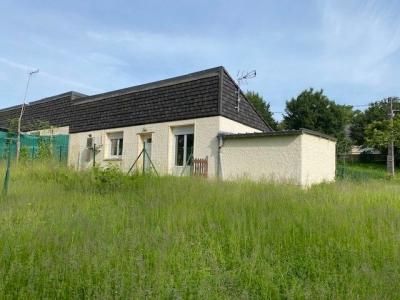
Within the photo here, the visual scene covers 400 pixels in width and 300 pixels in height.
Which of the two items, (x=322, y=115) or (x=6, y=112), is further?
(x=322, y=115)

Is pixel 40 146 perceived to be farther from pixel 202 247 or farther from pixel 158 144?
pixel 202 247

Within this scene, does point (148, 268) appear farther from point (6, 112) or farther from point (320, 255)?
point (6, 112)

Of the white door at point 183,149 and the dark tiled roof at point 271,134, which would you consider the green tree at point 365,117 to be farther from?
the white door at point 183,149

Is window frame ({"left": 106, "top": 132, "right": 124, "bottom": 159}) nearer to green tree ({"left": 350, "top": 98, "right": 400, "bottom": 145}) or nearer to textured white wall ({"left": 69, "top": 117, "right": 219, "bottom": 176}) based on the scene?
textured white wall ({"left": 69, "top": 117, "right": 219, "bottom": 176})

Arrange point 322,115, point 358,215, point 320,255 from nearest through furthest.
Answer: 1. point 320,255
2. point 358,215
3. point 322,115

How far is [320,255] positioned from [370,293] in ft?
2.81

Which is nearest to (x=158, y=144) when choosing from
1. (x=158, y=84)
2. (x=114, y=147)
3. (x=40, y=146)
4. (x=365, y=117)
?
(x=158, y=84)

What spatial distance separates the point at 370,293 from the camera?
2824mm

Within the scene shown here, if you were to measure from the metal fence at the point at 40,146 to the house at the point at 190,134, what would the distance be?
18.2 inches

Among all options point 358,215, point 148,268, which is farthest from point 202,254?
point 358,215

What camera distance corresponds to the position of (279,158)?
11469 mm

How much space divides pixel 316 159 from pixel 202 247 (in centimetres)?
953

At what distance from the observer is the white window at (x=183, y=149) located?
14.3m

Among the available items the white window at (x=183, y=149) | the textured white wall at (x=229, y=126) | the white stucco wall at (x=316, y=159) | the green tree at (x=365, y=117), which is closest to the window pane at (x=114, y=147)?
the white window at (x=183, y=149)
